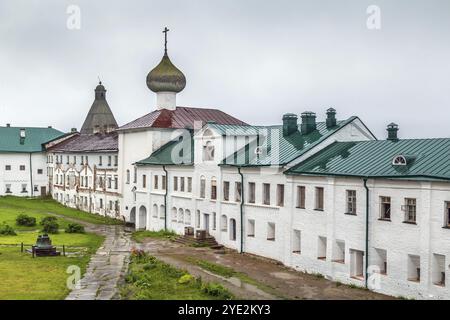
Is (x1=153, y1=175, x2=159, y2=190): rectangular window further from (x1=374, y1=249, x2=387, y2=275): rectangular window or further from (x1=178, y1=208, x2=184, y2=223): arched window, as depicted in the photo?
(x1=374, y1=249, x2=387, y2=275): rectangular window

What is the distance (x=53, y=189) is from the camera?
257ft

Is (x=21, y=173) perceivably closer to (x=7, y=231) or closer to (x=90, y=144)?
(x=90, y=144)

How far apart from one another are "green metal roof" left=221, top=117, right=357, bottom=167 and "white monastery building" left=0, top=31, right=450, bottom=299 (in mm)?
110

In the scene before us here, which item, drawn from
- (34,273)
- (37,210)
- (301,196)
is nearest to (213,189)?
(301,196)

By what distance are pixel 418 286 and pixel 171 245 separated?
20546 mm

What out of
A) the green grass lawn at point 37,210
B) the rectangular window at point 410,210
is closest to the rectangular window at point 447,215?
the rectangular window at point 410,210

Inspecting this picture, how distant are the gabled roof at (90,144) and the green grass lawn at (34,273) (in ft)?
75.8

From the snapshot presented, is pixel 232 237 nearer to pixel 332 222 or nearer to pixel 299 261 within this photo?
pixel 299 261

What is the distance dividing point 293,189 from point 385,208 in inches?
271

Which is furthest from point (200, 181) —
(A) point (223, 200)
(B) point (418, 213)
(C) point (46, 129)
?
(C) point (46, 129)

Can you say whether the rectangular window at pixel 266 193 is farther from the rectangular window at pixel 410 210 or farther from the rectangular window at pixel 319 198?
the rectangular window at pixel 410 210

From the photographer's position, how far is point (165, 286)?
1125 inches

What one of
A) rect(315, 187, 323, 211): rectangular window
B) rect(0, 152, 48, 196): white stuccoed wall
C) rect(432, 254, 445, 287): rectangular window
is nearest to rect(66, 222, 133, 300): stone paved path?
rect(315, 187, 323, 211): rectangular window

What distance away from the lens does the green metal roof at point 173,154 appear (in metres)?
47.8
